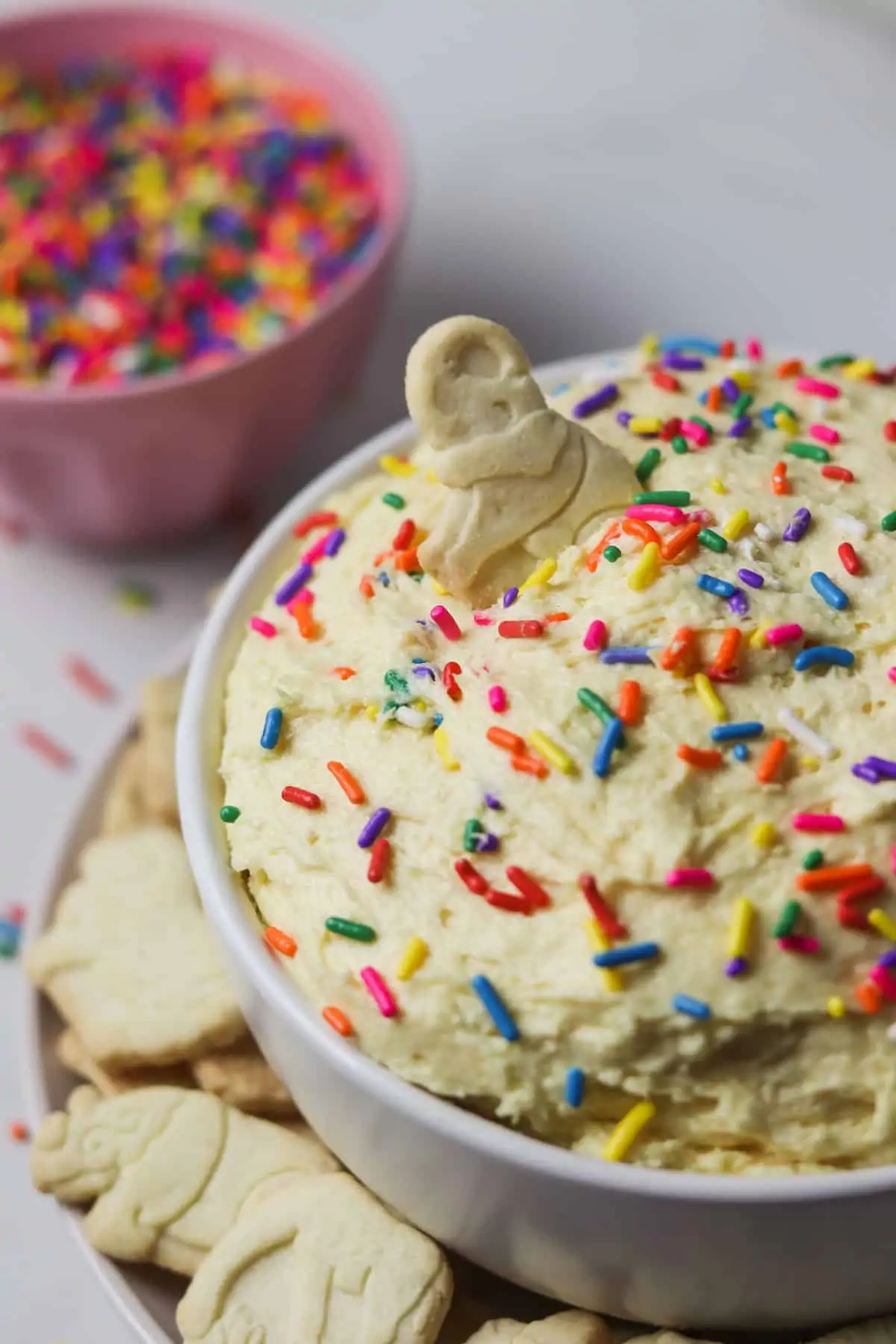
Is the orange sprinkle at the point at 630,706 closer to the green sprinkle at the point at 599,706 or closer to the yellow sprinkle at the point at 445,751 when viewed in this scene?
the green sprinkle at the point at 599,706

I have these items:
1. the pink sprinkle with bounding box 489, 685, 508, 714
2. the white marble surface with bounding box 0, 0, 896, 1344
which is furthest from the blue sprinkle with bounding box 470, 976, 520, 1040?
the white marble surface with bounding box 0, 0, 896, 1344

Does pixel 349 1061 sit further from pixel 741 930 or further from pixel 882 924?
pixel 882 924

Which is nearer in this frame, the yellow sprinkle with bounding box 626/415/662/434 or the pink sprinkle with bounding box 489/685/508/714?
the pink sprinkle with bounding box 489/685/508/714

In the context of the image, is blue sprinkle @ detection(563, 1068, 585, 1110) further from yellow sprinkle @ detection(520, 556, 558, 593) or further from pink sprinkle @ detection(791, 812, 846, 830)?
yellow sprinkle @ detection(520, 556, 558, 593)

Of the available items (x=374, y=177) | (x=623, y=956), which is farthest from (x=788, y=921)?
(x=374, y=177)

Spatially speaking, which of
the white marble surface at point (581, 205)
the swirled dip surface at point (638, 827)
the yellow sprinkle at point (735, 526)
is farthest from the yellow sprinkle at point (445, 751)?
the white marble surface at point (581, 205)

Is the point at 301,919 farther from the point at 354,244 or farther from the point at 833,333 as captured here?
the point at 833,333

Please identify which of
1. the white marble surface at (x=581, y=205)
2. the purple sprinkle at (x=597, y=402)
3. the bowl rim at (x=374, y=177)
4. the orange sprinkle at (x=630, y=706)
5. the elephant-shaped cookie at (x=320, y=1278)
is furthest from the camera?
the white marble surface at (x=581, y=205)
